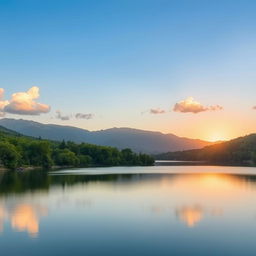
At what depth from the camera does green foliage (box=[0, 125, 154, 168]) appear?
11025 cm

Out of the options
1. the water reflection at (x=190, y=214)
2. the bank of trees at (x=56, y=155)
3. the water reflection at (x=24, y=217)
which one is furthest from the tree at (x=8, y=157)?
the water reflection at (x=190, y=214)

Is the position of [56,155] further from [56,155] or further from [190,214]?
[190,214]

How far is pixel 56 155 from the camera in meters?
151

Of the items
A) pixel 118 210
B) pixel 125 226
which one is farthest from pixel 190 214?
pixel 125 226

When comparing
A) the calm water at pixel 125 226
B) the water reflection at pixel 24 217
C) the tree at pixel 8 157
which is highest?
the tree at pixel 8 157

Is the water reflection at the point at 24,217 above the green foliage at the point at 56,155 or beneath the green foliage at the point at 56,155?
beneath

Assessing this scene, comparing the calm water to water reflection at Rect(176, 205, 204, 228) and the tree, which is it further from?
the tree

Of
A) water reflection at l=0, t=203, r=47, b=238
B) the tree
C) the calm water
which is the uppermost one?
the tree

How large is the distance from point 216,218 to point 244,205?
33.2 feet

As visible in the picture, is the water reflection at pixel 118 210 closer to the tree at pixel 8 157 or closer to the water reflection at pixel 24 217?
the water reflection at pixel 24 217

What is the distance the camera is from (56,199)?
4334 centimetres

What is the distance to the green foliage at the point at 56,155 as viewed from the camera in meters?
110

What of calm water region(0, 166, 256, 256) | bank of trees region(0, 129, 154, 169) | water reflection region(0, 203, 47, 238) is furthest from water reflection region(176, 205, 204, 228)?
bank of trees region(0, 129, 154, 169)

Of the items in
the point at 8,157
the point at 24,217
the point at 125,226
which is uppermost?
the point at 8,157
